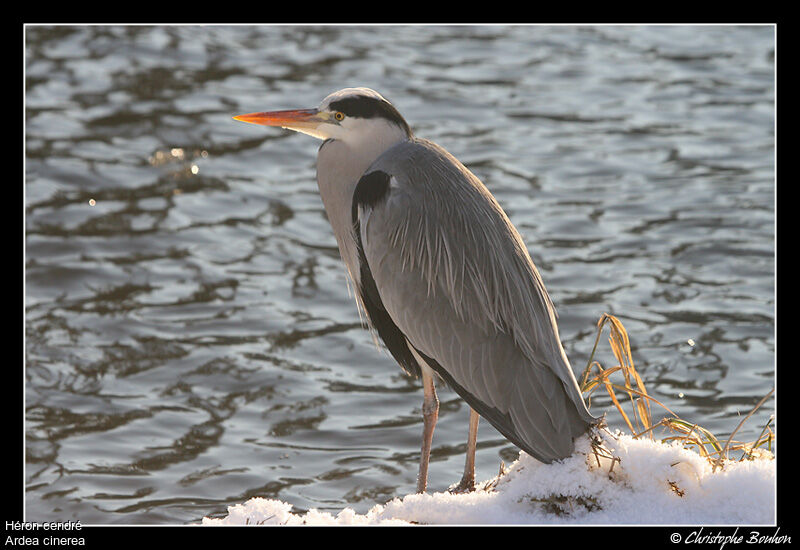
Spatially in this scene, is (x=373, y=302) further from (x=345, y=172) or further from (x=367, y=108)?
(x=367, y=108)

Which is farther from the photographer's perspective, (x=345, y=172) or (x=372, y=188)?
(x=345, y=172)

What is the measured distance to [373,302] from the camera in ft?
15.5

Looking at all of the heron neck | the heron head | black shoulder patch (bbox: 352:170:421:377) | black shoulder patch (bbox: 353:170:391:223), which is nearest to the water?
black shoulder patch (bbox: 352:170:421:377)

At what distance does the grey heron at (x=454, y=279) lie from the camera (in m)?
4.12

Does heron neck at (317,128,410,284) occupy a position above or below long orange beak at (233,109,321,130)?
below

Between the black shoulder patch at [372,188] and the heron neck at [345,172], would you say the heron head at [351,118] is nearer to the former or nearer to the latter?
the heron neck at [345,172]

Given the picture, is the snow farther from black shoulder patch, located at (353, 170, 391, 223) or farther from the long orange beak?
the long orange beak

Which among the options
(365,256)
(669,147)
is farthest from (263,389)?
(669,147)

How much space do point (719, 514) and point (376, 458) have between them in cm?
298

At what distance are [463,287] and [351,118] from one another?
86 centimetres

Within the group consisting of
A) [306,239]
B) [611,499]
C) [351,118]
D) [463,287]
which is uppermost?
[351,118]

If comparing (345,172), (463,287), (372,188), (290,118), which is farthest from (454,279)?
(290,118)

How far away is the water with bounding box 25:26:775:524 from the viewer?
20.9 feet

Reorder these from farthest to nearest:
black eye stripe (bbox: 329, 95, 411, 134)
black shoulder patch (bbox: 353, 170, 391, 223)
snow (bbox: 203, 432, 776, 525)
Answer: black eye stripe (bbox: 329, 95, 411, 134) → black shoulder patch (bbox: 353, 170, 391, 223) → snow (bbox: 203, 432, 776, 525)
